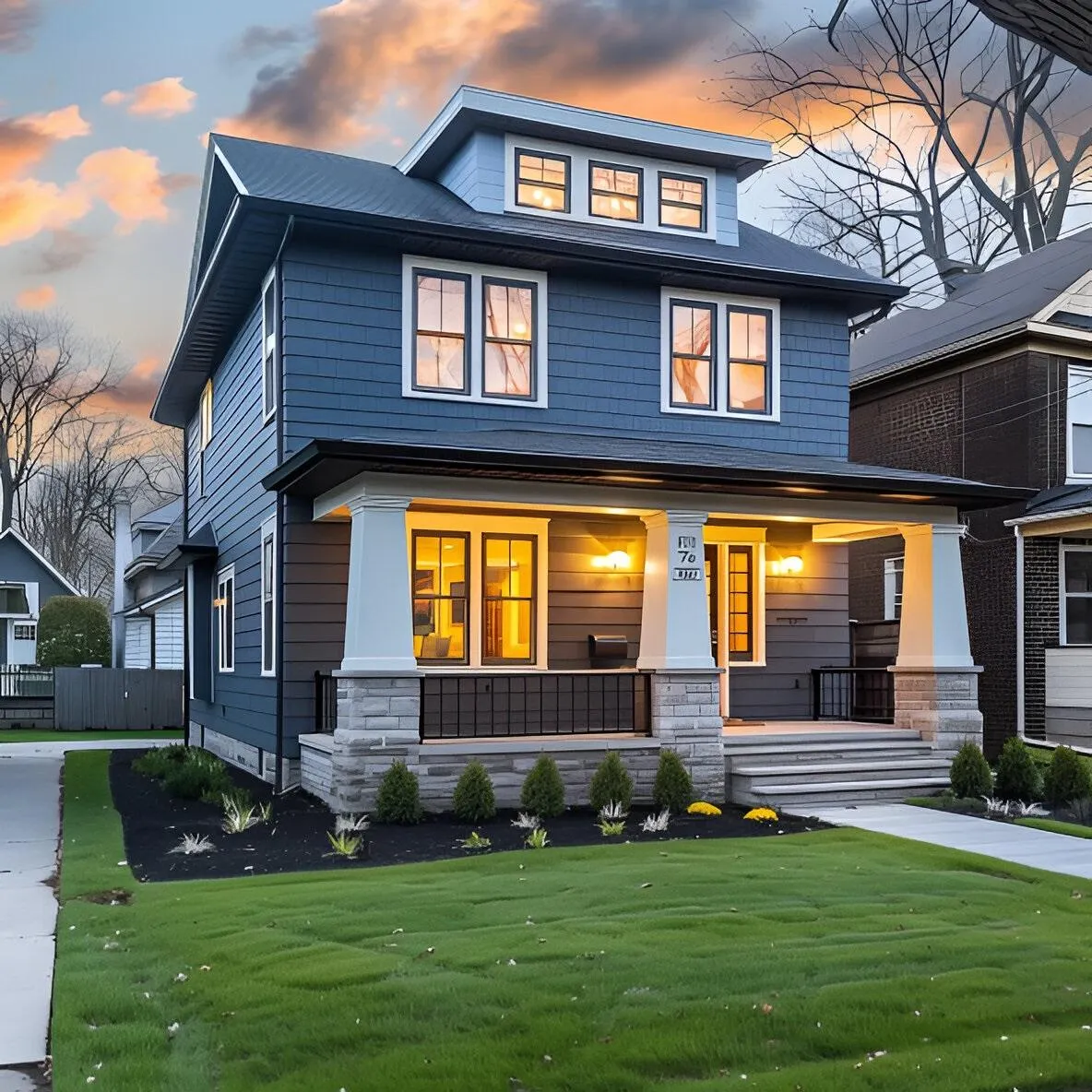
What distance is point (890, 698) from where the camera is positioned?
15.0m

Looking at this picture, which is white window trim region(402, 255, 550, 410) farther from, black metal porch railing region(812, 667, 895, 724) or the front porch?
black metal porch railing region(812, 667, 895, 724)

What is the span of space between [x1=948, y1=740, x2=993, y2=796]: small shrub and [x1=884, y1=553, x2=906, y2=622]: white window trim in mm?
8894

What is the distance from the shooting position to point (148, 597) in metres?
28.1

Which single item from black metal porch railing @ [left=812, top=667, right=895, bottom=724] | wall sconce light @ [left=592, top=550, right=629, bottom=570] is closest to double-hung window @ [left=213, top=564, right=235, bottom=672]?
wall sconce light @ [left=592, top=550, right=629, bottom=570]

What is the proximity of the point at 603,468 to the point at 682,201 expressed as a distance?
19.4 ft

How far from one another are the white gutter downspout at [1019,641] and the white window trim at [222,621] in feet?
36.3

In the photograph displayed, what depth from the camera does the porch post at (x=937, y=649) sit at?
13.0 meters

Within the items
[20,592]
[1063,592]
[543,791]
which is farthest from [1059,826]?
[20,592]

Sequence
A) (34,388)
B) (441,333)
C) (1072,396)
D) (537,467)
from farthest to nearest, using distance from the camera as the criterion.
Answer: (34,388) < (1072,396) < (441,333) < (537,467)

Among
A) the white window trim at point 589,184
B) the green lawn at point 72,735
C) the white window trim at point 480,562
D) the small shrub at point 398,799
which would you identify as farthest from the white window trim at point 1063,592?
the green lawn at point 72,735

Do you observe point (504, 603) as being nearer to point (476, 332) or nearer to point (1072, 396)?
point (476, 332)

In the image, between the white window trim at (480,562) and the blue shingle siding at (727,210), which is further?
the blue shingle siding at (727,210)

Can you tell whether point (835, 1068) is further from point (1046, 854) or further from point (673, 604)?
point (673, 604)

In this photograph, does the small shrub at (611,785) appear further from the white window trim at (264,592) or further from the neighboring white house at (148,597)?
the neighboring white house at (148,597)
